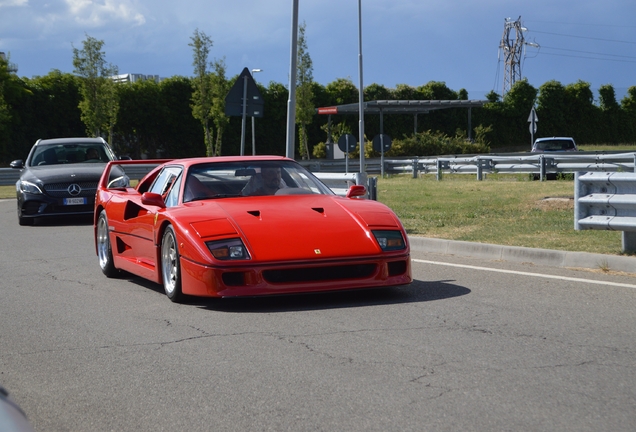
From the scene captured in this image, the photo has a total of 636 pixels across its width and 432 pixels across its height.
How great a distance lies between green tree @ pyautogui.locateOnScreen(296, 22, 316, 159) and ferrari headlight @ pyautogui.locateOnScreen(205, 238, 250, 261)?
1650 inches

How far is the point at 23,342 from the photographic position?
20.6 feet

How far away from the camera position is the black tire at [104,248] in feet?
31.5

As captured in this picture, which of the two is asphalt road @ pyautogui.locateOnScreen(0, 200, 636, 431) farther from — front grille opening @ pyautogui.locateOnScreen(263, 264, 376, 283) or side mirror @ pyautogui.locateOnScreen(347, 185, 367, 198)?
side mirror @ pyautogui.locateOnScreen(347, 185, 367, 198)

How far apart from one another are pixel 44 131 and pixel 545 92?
3246 centimetres

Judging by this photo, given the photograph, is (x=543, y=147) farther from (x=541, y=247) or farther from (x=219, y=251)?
(x=219, y=251)

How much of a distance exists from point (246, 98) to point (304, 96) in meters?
33.0

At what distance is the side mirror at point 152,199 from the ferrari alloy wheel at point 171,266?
355 mm

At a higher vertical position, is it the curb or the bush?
the bush

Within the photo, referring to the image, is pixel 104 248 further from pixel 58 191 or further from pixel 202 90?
pixel 202 90

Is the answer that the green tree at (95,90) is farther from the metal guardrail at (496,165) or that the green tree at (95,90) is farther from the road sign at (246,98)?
the road sign at (246,98)

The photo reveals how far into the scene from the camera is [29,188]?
55.7 ft

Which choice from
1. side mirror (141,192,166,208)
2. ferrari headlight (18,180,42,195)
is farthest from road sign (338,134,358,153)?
side mirror (141,192,166,208)

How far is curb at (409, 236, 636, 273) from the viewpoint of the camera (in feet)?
29.4

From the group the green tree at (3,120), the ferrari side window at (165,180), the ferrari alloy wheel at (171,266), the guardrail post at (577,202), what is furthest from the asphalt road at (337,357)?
the green tree at (3,120)
